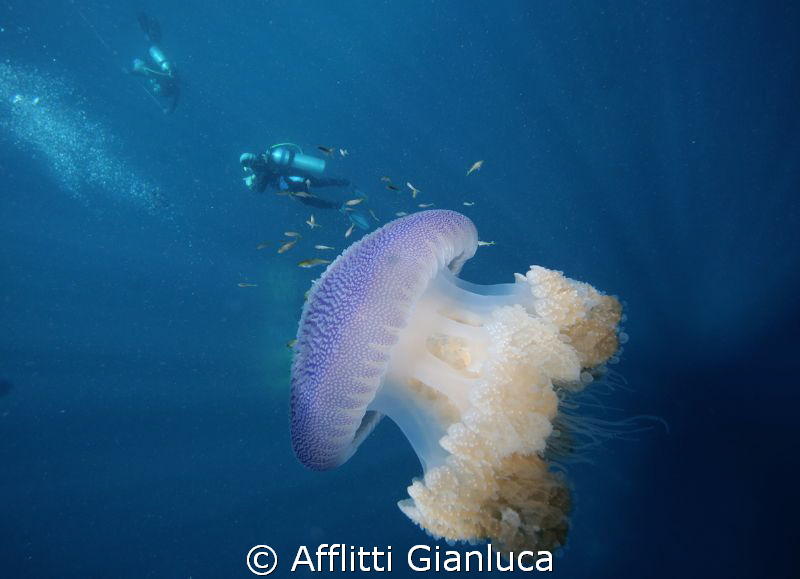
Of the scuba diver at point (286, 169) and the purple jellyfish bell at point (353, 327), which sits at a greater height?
the scuba diver at point (286, 169)

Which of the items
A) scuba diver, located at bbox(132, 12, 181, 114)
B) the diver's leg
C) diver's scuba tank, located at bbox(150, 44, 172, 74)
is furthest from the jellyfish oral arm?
diver's scuba tank, located at bbox(150, 44, 172, 74)

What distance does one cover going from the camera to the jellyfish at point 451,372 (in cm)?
216

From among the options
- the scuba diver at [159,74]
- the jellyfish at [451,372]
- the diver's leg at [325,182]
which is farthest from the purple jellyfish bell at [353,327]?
the scuba diver at [159,74]

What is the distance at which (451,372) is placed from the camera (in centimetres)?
255

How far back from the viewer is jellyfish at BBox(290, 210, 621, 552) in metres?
2.16

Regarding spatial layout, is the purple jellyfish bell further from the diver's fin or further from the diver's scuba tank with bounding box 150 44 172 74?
the diver's fin

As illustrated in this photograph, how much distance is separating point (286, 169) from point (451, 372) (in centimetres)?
759

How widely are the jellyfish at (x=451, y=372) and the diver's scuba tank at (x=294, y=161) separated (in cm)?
671

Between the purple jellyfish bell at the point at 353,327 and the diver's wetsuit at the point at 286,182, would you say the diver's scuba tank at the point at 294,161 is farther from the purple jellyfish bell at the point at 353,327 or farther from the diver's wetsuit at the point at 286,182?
the purple jellyfish bell at the point at 353,327

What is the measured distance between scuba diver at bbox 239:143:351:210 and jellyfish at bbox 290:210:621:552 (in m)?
6.65

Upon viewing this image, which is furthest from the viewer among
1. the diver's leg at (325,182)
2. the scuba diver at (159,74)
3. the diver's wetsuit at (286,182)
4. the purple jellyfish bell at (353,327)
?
the scuba diver at (159,74)

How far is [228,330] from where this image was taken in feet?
47.3

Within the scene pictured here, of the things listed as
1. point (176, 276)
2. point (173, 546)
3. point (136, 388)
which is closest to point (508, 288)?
point (173, 546)

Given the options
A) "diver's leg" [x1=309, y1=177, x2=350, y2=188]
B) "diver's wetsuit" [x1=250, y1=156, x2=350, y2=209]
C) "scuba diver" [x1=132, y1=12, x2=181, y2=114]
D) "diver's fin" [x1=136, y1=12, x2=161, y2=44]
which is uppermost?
"diver's fin" [x1=136, y1=12, x2=161, y2=44]
